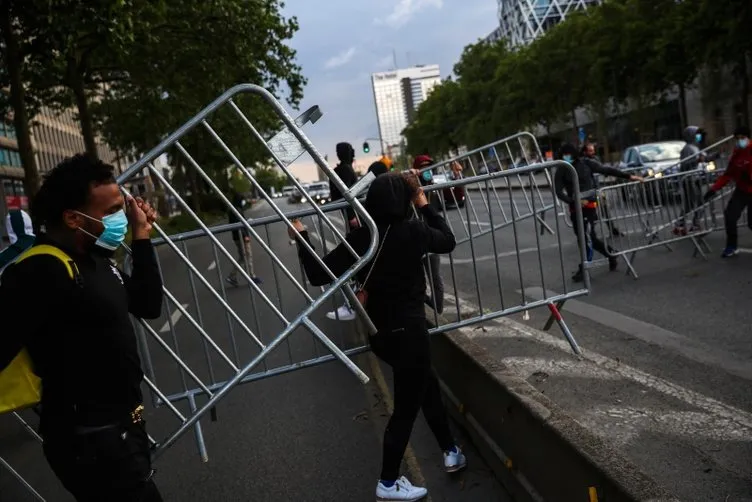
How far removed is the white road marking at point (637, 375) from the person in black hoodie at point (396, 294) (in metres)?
1.90

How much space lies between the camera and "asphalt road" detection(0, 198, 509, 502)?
4.10 m

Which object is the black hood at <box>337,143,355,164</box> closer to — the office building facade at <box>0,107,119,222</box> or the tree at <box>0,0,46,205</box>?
the tree at <box>0,0,46,205</box>

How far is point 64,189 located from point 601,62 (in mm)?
37482

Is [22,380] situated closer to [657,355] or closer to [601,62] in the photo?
[657,355]

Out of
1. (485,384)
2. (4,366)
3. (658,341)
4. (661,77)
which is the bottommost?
(658,341)

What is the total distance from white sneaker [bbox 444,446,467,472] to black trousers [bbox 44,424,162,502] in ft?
6.83

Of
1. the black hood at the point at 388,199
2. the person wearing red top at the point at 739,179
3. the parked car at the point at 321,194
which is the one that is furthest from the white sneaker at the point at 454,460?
the person wearing red top at the point at 739,179

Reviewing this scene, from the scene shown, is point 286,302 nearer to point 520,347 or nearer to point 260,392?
point 260,392

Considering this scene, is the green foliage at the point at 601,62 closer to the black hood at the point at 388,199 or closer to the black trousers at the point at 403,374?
the black hood at the point at 388,199

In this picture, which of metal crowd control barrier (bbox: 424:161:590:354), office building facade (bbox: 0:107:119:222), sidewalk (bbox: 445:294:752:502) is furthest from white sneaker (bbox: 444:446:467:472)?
office building facade (bbox: 0:107:119:222)

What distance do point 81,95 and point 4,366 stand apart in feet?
74.0

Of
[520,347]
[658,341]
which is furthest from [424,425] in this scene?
[658,341]

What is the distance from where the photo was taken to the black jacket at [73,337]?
2.10 meters

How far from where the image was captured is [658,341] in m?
6.12
